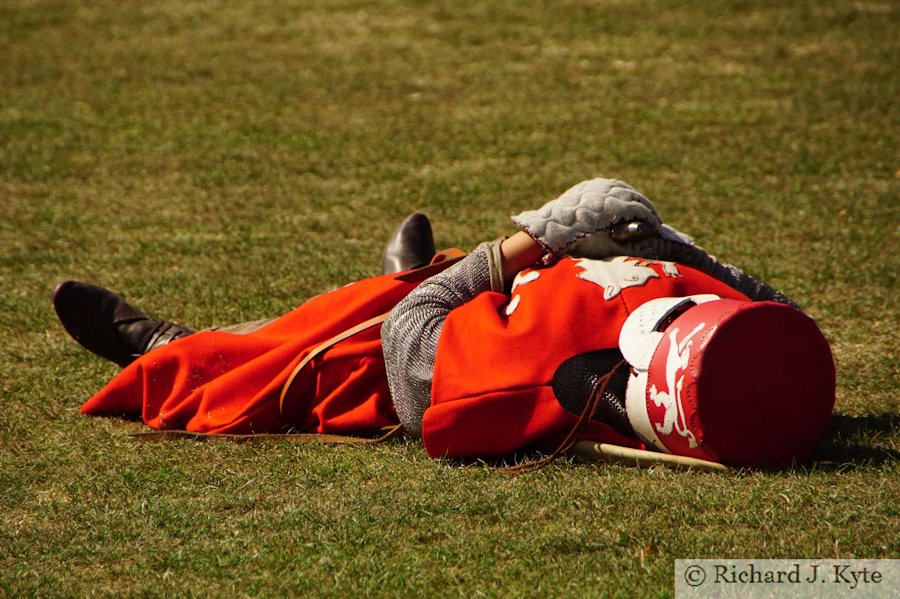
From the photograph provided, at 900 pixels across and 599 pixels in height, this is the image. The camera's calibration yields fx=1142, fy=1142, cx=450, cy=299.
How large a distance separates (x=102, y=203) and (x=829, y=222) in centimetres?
376

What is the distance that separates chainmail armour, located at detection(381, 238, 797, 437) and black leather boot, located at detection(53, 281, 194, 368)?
1039 millimetres

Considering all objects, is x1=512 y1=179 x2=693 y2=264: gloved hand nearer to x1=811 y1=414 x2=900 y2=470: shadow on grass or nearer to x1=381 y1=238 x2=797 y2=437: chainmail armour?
x1=381 y1=238 x2=797 y2=437: chainmail armour

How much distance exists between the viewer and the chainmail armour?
3.12 metres

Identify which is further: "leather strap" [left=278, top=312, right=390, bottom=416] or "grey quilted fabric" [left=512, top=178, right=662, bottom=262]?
"leather strap" [left=278, top=312, right=390, bottom=416]

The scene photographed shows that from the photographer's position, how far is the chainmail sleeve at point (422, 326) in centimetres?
312

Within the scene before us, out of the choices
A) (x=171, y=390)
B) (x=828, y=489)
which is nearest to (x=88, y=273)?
(x=171, y=390)

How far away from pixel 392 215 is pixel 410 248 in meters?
1.56

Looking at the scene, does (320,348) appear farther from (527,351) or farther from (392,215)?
(392,215)

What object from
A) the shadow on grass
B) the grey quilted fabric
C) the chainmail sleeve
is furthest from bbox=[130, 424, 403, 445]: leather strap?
the shadow on grass

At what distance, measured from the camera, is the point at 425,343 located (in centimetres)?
314

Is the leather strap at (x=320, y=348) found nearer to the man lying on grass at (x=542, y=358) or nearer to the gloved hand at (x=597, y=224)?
the man lying on grass at (x=542, y=358)

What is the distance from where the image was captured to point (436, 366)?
3.04 metres

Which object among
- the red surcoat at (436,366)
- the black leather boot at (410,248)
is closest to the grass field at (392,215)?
the red surcoat at (436,366)

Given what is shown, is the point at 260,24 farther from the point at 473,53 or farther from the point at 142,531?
the point at 142,531
